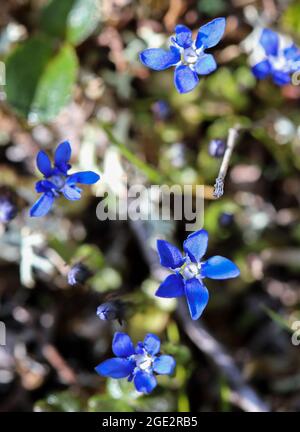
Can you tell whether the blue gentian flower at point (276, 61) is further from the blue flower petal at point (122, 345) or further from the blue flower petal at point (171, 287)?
the blue flower petal at point (122, 345)

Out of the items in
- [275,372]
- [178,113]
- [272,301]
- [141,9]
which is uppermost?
[141,9]

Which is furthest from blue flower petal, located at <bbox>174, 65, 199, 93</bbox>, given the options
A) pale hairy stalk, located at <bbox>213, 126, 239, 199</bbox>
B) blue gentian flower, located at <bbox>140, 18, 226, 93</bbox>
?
pale hairy stalk, located at <bbox>213, 126, 239, 199</bbox>

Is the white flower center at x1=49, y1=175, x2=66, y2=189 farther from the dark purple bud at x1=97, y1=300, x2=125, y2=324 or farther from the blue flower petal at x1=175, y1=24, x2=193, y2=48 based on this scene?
the blue flower petal at x1=175, y1=24, x2=193, y2=48

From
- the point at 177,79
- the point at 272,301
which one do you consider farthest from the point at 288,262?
the point at 177,79

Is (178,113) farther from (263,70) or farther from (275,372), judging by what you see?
(275,372)

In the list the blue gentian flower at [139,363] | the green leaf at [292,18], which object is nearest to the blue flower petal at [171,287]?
the blue gentian flower at [139,363]

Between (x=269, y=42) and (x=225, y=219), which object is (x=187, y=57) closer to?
(x=269, y=42)
